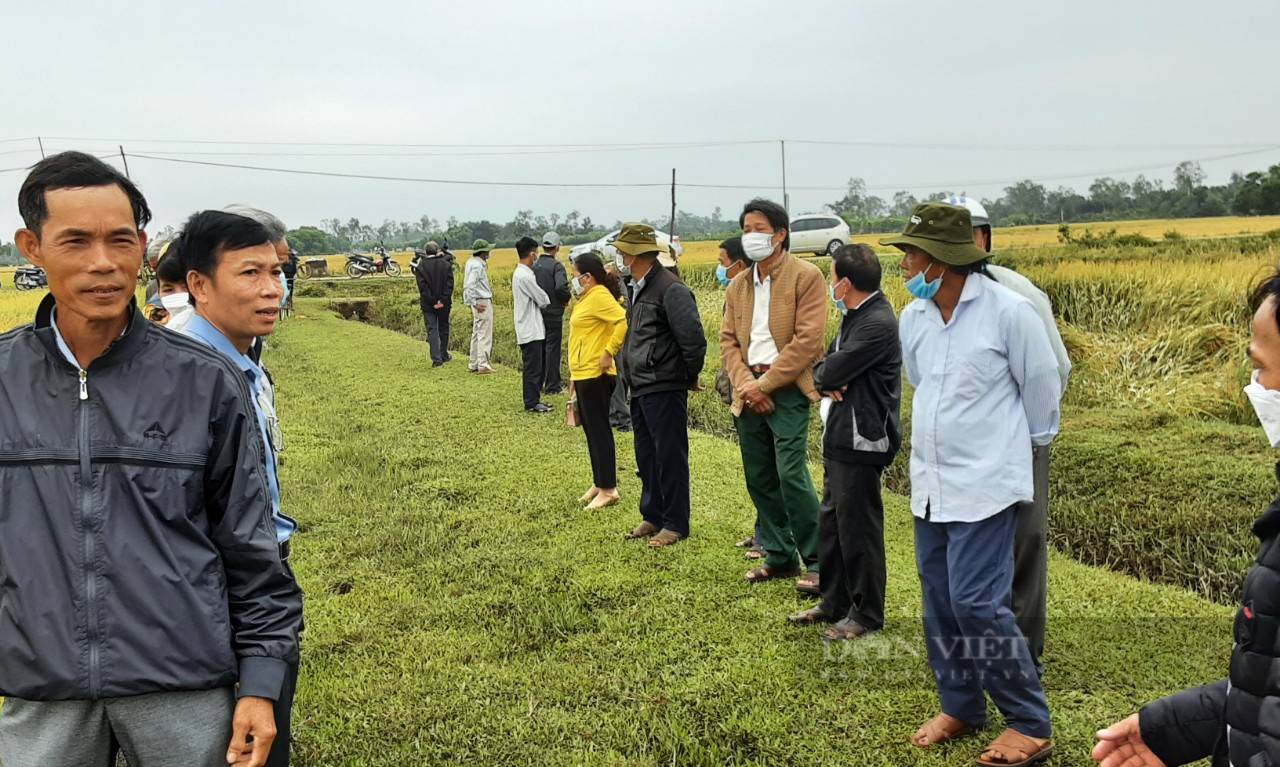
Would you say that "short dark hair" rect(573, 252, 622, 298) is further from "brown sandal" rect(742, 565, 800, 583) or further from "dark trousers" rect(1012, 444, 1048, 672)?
"dark trousers" rect(1012, 444, 1048, 672)

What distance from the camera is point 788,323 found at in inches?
187

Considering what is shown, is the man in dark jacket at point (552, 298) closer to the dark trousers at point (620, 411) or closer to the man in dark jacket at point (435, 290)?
the dark trousers at point (620, 411)

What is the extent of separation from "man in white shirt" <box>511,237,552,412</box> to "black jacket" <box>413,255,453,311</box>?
3049 millimetres

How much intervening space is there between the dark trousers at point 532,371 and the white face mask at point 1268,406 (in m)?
8.92

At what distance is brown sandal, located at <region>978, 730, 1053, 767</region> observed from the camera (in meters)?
3.05

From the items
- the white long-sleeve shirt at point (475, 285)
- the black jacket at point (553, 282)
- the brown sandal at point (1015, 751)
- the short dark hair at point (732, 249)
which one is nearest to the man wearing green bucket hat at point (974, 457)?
the brown sandal at point (1015, 751)

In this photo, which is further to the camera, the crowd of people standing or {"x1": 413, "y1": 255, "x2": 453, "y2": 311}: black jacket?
{"x1": 413, "y1": 255, "x2": 453, "y2": 311}: black jacket

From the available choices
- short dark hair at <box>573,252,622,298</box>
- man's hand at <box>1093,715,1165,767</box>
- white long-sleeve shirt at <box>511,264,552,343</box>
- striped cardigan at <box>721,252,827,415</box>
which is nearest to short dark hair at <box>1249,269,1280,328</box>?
man's hand at <box>1093,715,1165,767</box>

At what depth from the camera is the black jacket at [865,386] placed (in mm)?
4051

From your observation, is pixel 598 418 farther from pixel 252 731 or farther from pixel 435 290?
pixel 435 290

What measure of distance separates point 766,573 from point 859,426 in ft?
4.28

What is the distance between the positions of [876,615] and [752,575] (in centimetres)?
95

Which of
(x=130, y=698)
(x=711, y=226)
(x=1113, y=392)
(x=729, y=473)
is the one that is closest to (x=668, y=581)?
(x=729, y=473)

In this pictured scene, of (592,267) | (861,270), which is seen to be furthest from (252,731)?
(592,267)
